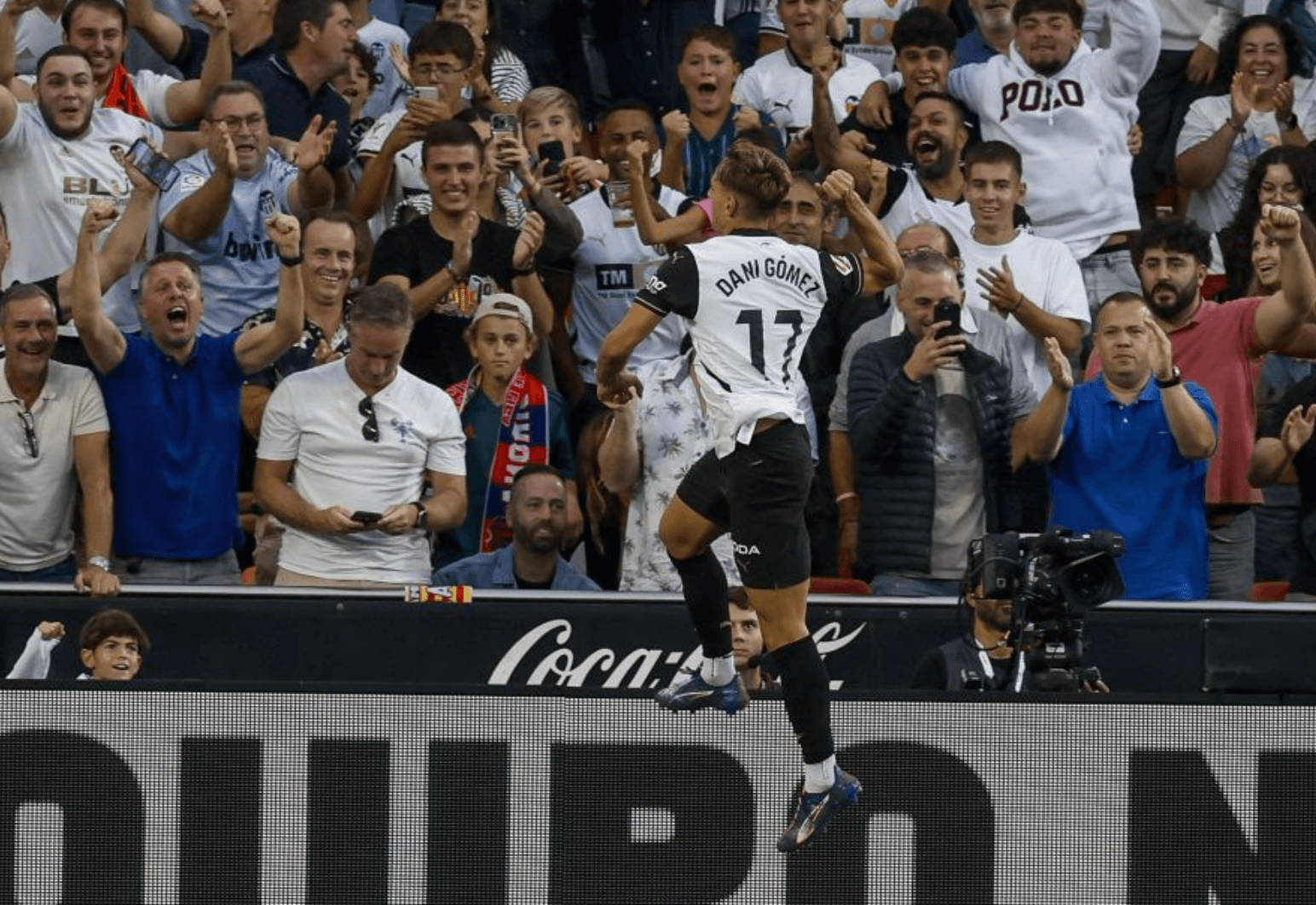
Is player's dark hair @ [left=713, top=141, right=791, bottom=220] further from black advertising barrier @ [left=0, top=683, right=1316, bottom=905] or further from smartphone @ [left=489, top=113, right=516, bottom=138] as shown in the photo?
smartphone @ [left=489, top=113, right=516, bottom=138]

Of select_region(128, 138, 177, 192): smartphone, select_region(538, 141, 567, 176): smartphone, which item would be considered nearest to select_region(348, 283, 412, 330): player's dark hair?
select_region(128, 138, 177, 192): smartphone

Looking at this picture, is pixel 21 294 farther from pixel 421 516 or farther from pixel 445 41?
pixel 445 41

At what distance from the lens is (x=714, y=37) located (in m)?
13.5

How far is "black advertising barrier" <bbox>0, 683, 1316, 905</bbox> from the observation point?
827 cm

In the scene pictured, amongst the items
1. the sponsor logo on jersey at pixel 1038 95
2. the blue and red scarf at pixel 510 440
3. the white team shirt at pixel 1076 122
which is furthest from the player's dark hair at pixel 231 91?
the sponsor logo on jersey at pixel 1038 95

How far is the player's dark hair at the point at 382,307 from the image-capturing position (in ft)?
35.9

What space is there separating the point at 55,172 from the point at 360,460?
2.36 m

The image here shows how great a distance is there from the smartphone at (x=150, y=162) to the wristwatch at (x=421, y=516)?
1878 mm

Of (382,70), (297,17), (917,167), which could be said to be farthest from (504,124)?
(917,167)

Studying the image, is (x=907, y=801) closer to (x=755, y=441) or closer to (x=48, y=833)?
(x=755, y=441)

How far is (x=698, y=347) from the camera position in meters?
8.46

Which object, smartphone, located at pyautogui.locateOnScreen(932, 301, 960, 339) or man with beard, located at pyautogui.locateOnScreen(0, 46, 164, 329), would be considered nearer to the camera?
smartphone, located at pyautogui.locateOnScreen(932, 301, 960, 339)

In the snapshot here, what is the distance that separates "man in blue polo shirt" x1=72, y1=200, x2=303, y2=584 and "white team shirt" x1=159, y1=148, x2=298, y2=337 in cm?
123

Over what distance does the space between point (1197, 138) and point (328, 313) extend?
5.15 meters
